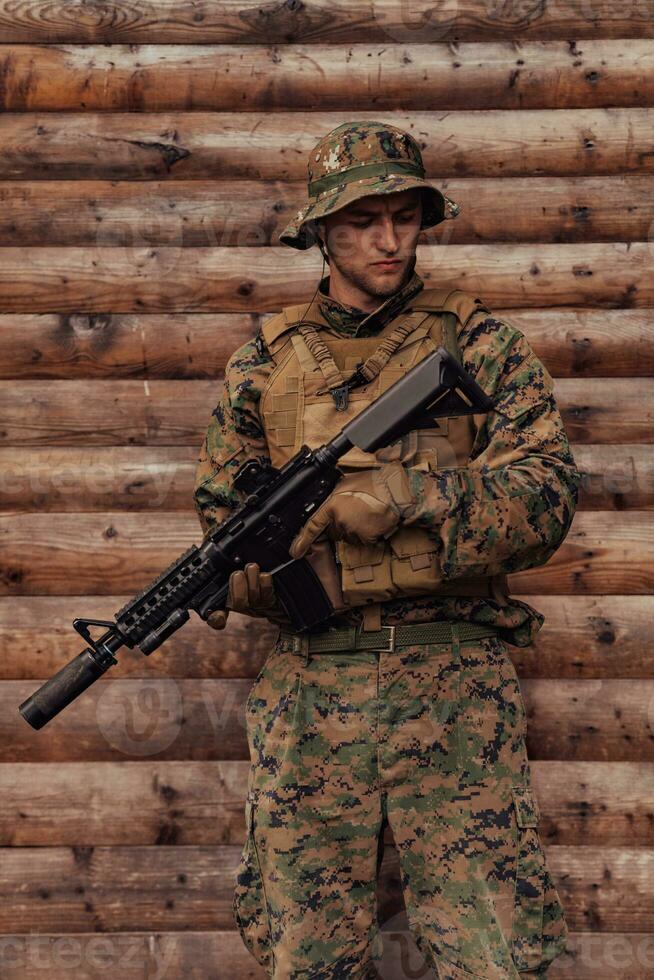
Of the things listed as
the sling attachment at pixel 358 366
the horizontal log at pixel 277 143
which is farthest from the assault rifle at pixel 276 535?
the horizontal log at pixel 277 143

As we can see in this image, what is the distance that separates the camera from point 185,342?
3.73 m

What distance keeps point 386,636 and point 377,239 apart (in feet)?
3.21

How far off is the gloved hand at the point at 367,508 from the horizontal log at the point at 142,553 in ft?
3.60

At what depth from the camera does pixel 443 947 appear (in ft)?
8.50

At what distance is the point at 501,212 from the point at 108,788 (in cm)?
227

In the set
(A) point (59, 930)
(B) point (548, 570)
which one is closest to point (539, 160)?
(B) point (548, 570)

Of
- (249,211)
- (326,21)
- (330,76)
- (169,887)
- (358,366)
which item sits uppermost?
(326,21)

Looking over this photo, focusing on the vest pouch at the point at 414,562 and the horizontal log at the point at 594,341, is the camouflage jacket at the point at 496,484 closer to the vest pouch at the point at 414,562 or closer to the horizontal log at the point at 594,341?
the vest pouch at the point at 414,562

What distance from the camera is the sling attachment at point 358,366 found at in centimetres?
272

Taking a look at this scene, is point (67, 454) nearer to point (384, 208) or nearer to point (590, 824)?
point (384, 208)

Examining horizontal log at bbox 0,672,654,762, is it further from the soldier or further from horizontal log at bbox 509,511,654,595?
the soldier

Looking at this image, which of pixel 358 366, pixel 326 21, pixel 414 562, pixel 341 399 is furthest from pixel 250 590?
pixel 326 21
